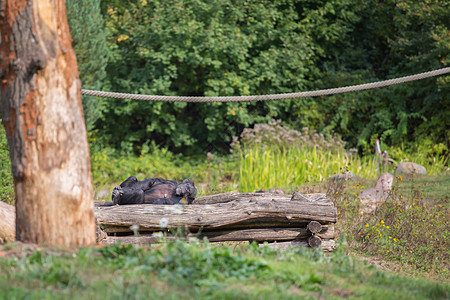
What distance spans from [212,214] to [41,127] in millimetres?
2092

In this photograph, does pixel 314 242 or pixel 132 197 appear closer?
pixel 314 242

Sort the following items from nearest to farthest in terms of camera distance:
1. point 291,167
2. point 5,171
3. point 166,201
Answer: point 166,201 < point 5,171 < point 291,167

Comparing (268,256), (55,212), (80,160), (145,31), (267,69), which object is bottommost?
(268,256)

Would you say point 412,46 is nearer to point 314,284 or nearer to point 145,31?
point 145,31

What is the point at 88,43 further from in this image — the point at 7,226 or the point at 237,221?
the point at 237,221

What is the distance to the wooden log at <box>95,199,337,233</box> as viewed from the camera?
4.84 metres

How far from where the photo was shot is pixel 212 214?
4.87 metres

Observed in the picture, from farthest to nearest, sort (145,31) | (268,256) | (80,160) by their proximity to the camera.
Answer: (145,31) → (268,256) → (80,160)

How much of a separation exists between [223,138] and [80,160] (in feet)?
33.3

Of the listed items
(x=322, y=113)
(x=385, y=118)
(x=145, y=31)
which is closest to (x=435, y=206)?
(x=385, y=118)

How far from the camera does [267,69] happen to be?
1301cm

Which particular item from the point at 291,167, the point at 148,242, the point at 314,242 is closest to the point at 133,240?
the point at 148,242

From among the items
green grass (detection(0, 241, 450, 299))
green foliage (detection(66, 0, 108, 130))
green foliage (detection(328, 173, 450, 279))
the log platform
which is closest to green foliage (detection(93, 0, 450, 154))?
green foliage (detection(66, 0, 108, 130))

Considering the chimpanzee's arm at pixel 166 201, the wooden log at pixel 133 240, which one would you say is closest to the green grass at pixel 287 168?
the chimpanzee's arm at pixel 166 201
